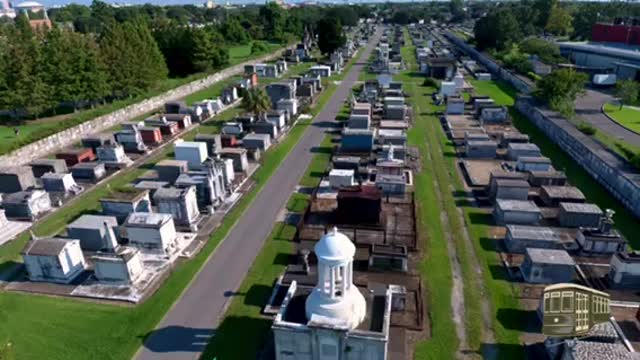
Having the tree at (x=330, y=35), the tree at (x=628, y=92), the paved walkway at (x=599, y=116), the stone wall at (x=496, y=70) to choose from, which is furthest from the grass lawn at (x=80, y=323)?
the tree at (x=330, y=35)

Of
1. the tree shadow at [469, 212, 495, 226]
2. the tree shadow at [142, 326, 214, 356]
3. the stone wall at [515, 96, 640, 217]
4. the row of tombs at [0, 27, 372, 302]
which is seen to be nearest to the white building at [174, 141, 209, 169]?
the row of tombs at [0, 27, 372, 302]

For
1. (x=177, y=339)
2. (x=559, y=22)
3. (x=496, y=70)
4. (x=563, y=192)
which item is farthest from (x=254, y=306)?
(x=559, y=22)

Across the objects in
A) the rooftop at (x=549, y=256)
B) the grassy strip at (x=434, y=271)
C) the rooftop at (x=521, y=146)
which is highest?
the rooftop at (x=521, y=146)

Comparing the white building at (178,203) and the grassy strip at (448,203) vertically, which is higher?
the white building at (178,203)

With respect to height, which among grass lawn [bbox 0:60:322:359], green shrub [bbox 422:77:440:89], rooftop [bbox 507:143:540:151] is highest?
green shrub [bbox 422:77:440:89]

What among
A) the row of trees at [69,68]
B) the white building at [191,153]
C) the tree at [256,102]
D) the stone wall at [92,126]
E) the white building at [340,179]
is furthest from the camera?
the tree at [256,102]

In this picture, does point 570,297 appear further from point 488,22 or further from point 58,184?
point 488,22

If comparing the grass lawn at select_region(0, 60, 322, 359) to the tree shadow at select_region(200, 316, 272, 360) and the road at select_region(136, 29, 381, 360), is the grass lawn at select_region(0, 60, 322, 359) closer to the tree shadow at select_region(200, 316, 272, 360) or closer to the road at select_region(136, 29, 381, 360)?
the road at select_region(136, 29, 381, 360)

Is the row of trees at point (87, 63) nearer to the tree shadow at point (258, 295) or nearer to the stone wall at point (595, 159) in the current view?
the tree shadow at point (258, 295)
